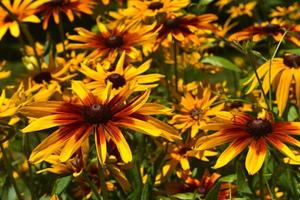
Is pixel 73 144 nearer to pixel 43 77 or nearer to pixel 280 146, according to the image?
pixel 280 146

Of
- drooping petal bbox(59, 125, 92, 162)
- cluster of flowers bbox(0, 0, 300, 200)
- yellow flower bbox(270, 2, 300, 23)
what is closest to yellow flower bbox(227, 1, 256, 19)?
yellow flower bbox(270, 2, 300, 23)

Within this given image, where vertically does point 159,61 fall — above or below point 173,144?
above

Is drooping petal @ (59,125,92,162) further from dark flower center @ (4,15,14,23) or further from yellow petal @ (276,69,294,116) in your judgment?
dark flower center @ (4,15,14,23)

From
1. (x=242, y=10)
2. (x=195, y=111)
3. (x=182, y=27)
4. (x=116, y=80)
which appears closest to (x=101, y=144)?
(x=116, y=80)

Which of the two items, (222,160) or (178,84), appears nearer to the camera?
(222,160)

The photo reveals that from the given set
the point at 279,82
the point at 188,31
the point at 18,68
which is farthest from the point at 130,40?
the point at 18,68

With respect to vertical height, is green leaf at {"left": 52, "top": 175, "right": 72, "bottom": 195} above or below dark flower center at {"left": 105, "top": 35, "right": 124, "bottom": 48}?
below

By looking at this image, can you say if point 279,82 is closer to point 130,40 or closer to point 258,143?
point 258,143
